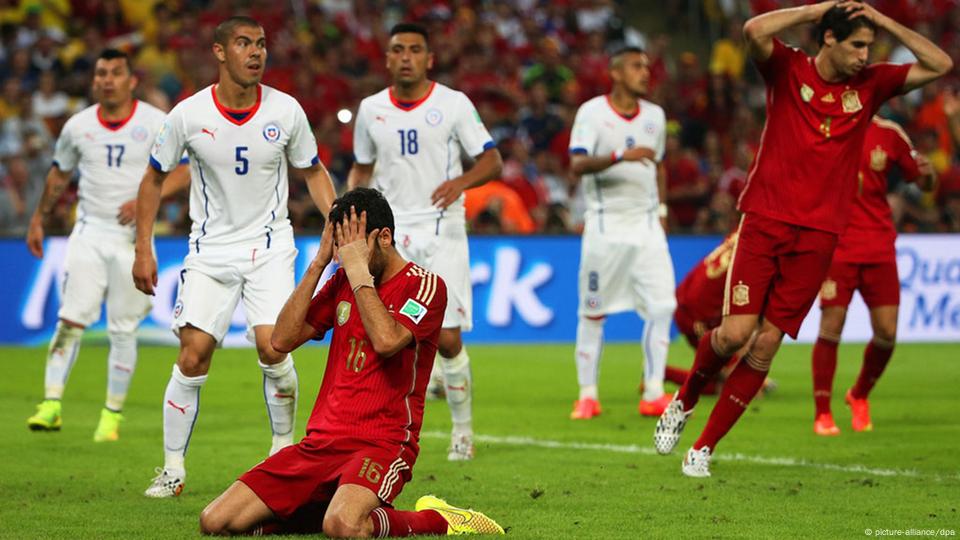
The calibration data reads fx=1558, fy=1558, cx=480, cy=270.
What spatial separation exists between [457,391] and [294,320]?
295cm

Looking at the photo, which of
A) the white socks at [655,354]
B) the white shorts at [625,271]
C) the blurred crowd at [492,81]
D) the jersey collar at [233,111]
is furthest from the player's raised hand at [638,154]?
the blurred crowd at [492,81]

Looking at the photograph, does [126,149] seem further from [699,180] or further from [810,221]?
[699,180]

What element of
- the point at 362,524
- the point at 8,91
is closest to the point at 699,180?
the point at 8,91

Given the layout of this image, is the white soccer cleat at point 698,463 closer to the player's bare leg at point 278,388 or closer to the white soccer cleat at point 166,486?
the player's bare leg at point 278,388

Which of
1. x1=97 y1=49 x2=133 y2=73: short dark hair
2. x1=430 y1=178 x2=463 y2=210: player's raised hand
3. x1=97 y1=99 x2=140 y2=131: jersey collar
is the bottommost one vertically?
x1=430 y1=178 x2=463 y2=210: player's raised hand

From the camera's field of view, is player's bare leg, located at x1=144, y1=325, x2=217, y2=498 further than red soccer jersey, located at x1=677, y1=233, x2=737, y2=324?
No

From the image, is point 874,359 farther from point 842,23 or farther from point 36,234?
point 36,234

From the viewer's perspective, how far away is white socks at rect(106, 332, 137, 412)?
1088cm

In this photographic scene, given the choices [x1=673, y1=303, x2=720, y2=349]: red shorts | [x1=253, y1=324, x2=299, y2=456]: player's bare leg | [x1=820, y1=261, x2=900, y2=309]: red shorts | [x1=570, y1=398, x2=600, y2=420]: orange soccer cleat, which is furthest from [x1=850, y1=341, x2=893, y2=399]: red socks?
[x1=253, y1=324, x2=299, y2=456]: player's bare leg

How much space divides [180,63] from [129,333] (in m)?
10.9

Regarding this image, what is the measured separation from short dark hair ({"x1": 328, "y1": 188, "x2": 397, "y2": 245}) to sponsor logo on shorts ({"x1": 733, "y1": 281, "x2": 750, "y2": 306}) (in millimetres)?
2677

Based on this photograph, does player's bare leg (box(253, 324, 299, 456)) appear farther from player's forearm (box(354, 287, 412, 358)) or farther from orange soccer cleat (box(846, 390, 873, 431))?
orange soccer cleat (box(846, 390, 873, 431))

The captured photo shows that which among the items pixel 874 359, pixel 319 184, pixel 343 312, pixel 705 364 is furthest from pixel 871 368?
pixel 343 312

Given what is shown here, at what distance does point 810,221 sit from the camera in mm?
8664
